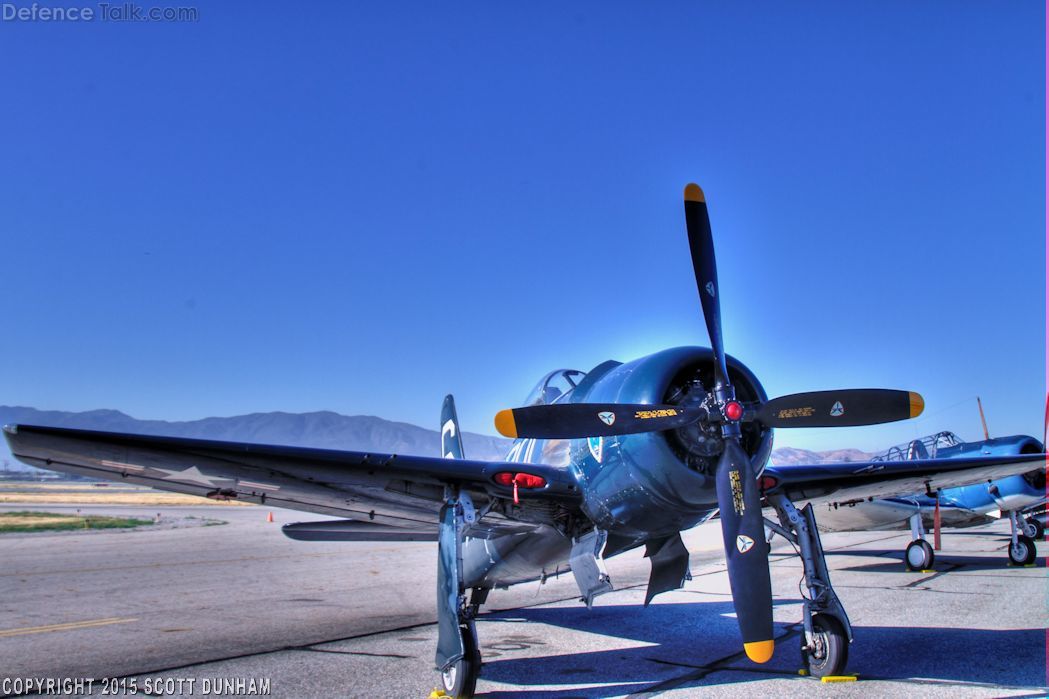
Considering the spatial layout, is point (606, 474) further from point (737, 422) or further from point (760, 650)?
point (760, 650)

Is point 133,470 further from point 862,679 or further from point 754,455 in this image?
point 862,679

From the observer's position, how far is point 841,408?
21.6 ft

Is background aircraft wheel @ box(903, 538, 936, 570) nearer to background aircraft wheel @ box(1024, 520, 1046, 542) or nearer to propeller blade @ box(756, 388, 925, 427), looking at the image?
background aircraft wheel @ box(1024, 520, 1046, 542)

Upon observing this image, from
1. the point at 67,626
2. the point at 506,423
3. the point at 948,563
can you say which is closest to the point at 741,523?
the point at 506,423

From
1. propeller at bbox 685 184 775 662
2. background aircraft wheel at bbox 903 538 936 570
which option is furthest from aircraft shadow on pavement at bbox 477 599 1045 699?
background aircraft wheel at bbox 903 538 936 570

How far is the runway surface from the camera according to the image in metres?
6.94

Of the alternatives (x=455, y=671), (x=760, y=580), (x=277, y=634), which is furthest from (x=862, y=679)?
(x=277, y=634)

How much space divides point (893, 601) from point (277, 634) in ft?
31.0

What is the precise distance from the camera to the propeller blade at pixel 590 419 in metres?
6.23

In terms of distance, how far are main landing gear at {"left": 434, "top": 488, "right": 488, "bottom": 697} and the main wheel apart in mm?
16065

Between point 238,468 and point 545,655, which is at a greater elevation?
point 238,468

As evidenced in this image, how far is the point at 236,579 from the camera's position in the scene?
1714cm

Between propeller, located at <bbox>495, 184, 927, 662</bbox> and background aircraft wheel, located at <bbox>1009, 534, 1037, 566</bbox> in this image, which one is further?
background aircraft wheel, located at <bbox>1009, 534, 1037, 566</bbox>

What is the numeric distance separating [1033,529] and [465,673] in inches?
657
